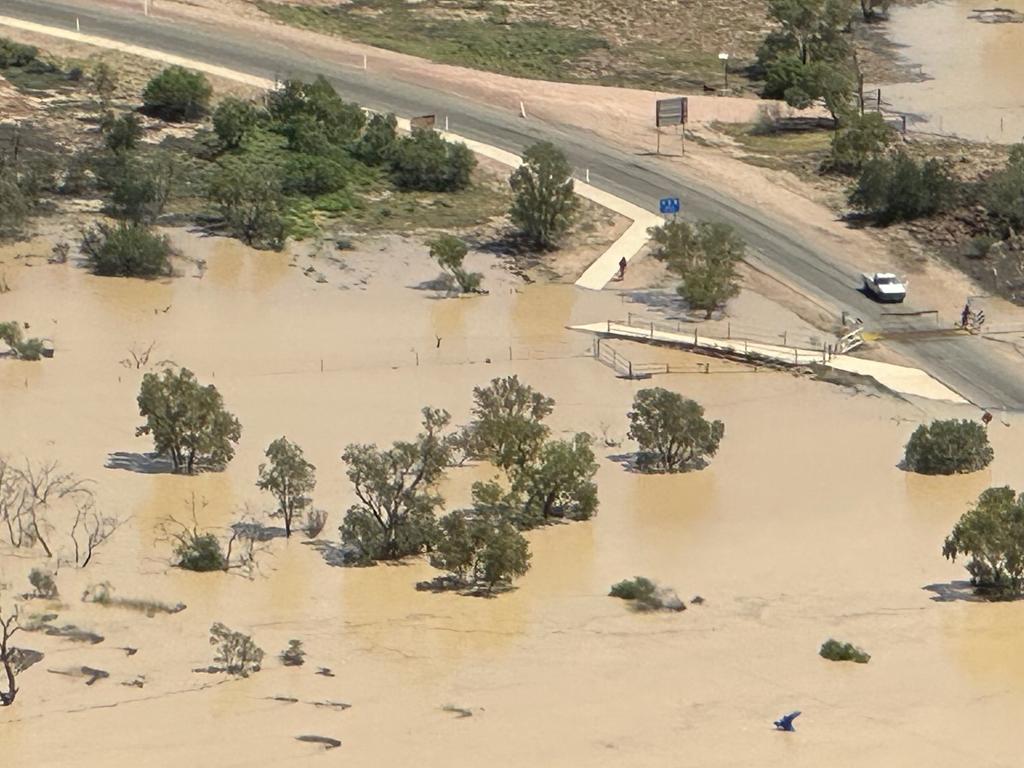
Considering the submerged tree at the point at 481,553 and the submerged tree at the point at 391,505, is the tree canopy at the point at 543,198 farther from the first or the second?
the submerged tree at the point at 481,553

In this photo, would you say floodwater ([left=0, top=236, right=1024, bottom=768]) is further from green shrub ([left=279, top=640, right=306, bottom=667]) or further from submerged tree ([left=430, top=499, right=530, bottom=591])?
submerged tree ([left=430, top=499, right=530, bottom=591])

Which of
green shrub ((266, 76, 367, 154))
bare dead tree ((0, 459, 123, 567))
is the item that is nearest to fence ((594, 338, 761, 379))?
bare dead tree ((0, 459, 123, 567))

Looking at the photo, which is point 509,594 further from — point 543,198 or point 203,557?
point 543,198

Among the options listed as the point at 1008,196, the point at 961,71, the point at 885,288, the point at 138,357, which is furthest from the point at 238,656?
the point at 961,71

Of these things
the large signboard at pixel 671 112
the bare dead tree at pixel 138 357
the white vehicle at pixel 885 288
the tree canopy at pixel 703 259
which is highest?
the large signboard at pixel 671 112

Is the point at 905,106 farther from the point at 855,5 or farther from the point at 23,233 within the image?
the point at 23,233

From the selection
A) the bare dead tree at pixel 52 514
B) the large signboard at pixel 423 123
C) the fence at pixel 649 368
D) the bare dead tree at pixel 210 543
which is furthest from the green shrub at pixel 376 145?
the bare dead tree at pixel 210 543
